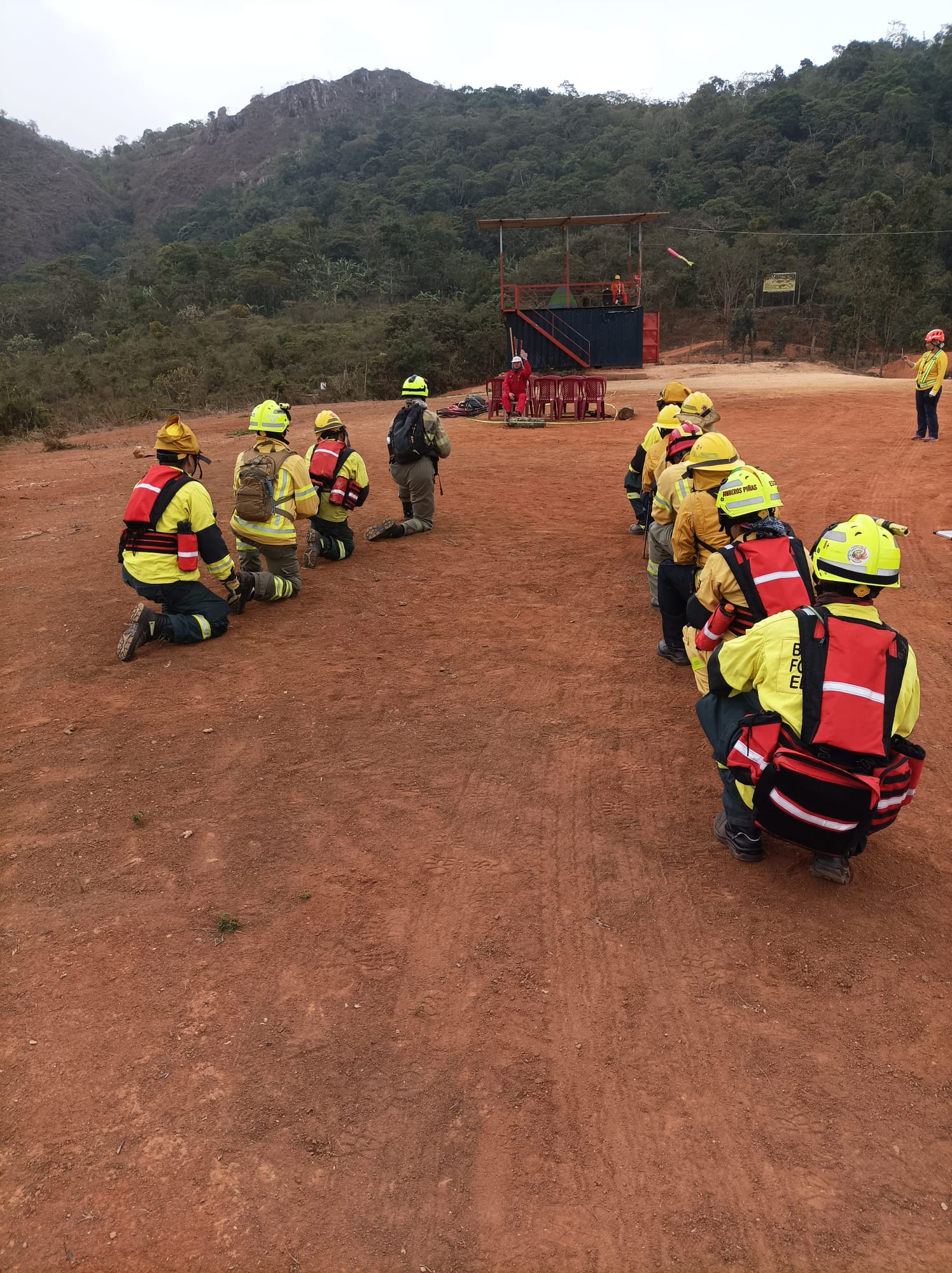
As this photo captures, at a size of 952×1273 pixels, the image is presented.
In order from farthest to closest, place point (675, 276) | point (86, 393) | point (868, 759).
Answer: point (675, 276) → point (86, 393) → point (868, 759)

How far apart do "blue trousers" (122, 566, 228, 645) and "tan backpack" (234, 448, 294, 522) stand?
0.94 meters

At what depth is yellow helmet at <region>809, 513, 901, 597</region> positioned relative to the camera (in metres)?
3.23

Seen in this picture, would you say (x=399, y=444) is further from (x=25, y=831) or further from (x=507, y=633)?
(x=25, y=831)

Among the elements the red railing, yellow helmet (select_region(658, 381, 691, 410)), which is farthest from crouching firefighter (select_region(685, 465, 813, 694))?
the red railing

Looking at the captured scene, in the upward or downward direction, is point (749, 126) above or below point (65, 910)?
above

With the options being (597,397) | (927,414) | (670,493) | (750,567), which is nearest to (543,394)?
(597,397)

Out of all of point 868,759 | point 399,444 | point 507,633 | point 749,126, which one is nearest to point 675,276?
point 749,126

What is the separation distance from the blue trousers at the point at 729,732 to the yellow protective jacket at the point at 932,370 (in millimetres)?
10787

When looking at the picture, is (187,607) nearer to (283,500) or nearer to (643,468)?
(283,500)

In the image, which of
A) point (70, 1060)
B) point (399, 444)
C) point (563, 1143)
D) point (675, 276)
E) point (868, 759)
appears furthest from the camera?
point (675, 276)

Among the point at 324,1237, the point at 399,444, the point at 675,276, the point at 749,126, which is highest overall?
the point at 749,126

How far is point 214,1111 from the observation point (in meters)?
2.69

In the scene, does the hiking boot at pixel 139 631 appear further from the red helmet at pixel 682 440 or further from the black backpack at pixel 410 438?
the red helmet at pixel 682 440

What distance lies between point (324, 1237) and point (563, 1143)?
73 centimetres
